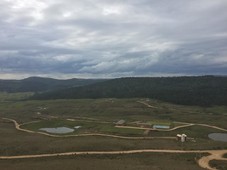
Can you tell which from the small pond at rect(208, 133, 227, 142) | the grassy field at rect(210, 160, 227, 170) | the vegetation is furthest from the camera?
the small pond at rect(208, 133, 227, 142)

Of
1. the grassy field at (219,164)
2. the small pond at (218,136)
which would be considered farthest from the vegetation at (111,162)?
the small pond at (218,136)

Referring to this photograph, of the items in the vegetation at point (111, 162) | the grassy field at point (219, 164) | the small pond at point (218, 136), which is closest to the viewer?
the grassy field at point (219, 164)

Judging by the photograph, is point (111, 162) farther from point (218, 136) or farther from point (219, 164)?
point (218, 136)

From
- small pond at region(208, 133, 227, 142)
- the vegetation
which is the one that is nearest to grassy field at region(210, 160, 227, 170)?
the vegetation

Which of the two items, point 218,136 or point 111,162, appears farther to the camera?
point 218,136

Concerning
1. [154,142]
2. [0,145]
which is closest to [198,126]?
[154,142]

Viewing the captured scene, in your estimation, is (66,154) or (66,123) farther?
A: (66,123)

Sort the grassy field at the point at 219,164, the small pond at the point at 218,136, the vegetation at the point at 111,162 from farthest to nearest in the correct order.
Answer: the small pond at the point at 218,136
the vegetation at the point at 111,162
the grassy field at the point at 219,164

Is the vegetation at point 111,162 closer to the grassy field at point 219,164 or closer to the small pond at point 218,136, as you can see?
the grassy field at point 219,164

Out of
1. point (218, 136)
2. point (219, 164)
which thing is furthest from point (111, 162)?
point (218, 136)

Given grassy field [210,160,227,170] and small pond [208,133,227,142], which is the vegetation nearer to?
grassy field [210,160,227,170]

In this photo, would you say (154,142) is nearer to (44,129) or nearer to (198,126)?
(198,126)
